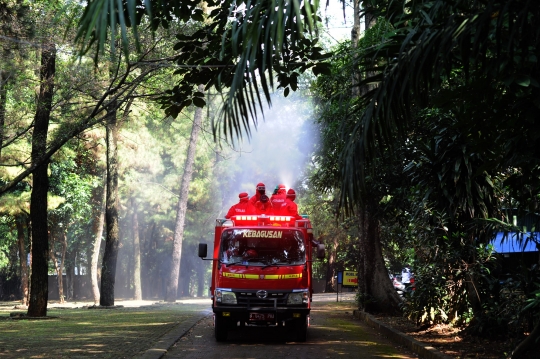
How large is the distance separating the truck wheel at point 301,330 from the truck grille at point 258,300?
589 mm

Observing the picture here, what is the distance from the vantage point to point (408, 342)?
13.8 metres

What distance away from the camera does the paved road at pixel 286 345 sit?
12.8m

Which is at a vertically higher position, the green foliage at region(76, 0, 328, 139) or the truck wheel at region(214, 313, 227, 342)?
the green foliage at region(76, 0, 328, 139)

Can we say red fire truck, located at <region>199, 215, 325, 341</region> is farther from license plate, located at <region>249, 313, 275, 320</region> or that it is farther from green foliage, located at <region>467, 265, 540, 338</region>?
green foliage, located at <region>467, 265, 540, 338</region>

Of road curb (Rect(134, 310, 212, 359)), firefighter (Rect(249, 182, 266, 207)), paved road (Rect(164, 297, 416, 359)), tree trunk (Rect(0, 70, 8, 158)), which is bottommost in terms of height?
paved road (Rect(164, 297, 416, 359))

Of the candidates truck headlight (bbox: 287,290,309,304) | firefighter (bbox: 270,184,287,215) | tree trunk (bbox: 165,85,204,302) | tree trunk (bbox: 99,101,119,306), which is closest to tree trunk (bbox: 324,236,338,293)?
tree trunk (bbox: 165,85,204,302)

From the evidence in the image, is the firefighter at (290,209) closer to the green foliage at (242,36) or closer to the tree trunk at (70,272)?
the green foliage at (242,36)

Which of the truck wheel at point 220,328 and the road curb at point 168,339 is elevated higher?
the truck wheel at point 220,328

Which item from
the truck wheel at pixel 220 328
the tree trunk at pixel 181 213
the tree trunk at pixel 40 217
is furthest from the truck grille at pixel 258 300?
the tree trunk at pixel 181 213

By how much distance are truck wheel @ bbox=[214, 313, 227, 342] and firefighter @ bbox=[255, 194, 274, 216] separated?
278cm

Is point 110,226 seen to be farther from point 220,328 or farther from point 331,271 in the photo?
point 331,271

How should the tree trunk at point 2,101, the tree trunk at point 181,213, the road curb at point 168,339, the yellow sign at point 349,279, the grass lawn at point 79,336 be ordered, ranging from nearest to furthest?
the road curb at point 168,339 < the grass lawn at point 79,336 < the tree trunk at point 2,101 < the yellow sign at point 349,279 < the tree trunk at point 181,213

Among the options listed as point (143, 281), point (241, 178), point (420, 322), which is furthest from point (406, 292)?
point (143, 281)

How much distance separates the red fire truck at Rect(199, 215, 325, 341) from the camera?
14547 mm
